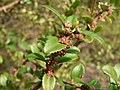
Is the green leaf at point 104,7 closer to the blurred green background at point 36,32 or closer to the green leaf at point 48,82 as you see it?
the blurred green background at point 36,32

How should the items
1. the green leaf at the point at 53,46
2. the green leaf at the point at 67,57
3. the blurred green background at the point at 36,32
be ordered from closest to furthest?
the green leaf at the point at 53,46 → the green leaf at the point at 67,57 → the blurred green background at the point at 36,32

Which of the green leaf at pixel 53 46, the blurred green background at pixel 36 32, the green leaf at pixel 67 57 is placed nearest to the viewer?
the green leaf at pixel 53 46

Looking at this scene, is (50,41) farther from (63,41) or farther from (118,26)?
(118,26)

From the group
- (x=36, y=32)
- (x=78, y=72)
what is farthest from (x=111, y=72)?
(x=36, y=32)

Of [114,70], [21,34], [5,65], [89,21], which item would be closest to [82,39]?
[89,21]

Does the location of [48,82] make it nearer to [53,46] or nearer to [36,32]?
[53,46]

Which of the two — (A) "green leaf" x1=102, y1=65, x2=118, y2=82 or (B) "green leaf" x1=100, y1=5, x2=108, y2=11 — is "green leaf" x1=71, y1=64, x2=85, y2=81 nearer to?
(A) "green leaf" x1=102, y1=65, x2=118, y2=82

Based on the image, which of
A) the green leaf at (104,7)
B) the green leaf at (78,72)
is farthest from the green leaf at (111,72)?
the green leaf at (104,7)
